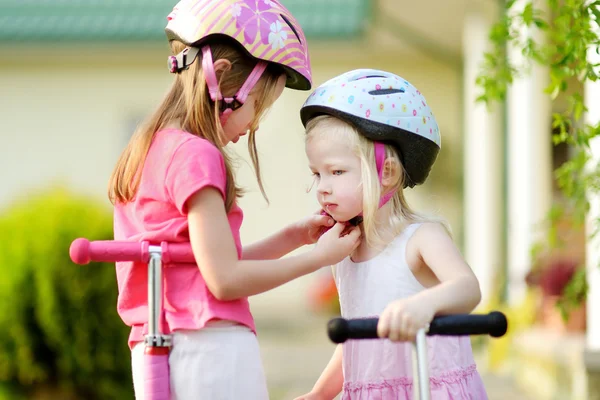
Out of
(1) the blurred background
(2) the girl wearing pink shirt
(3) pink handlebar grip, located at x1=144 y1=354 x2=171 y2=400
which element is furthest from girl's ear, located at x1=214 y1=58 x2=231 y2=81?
(1) the blurred background

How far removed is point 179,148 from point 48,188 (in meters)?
4.19

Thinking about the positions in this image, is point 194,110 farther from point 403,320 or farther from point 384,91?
point 403,320

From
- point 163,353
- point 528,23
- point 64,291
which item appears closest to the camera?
point 163,353

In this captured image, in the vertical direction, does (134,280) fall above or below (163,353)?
above

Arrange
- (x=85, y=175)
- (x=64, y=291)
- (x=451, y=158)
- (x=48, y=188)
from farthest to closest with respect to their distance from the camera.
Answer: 1. (x=85, y=175)
2. (x=451, y=158)
3. (x=48, y=188)
4. (x=64, y=291)

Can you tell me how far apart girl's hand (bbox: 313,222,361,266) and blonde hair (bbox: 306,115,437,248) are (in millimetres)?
74

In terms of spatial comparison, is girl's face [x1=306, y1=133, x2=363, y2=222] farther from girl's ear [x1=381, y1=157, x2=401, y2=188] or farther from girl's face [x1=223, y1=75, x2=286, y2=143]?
girl's face [x1=223, y1=75, x2=286, y2=143]

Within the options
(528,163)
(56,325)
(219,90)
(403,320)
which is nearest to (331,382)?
(403,320)

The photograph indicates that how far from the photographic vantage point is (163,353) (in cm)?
264

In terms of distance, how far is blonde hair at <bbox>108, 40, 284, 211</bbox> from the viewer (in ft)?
9.11

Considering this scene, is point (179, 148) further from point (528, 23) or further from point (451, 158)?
point (451, 158)

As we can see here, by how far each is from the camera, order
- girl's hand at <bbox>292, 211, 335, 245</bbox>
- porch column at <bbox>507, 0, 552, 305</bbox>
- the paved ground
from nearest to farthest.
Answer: girl's hand at <bbox>292, 211, 335, 245</bbox>
the paved ground
porch column at <bbox>507, 0, 552, 305</bbox>

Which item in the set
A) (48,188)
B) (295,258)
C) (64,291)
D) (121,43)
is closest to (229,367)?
(295,258)

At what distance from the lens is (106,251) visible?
253cm
